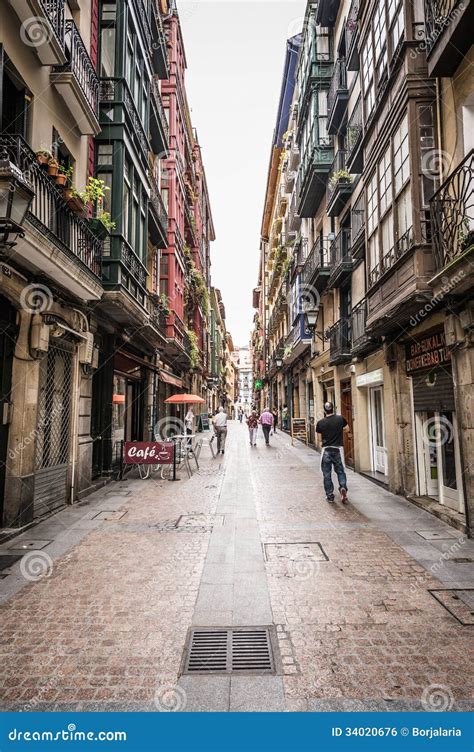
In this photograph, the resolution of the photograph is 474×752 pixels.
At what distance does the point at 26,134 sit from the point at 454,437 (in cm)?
903

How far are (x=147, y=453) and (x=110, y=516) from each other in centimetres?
383

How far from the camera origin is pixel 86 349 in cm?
961

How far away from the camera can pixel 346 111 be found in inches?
585

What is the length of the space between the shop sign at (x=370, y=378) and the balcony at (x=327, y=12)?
46.0 ft

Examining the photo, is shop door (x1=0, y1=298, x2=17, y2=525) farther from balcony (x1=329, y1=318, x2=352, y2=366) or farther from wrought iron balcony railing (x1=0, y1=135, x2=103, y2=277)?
balcony (x1=329, y1=318, x2=352, y2=366)

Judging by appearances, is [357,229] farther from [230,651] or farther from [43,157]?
[230,651]

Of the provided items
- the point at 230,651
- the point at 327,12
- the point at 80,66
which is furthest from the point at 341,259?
the point at 230,651

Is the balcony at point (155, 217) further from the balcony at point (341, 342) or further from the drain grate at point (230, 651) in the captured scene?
the drain grate at point (230, 651)

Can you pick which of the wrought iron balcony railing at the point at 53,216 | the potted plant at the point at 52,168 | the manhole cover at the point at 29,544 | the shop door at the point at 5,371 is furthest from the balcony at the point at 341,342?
the manhole cover at the point at 29,544

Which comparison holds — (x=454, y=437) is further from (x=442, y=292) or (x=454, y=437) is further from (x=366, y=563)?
(x=366, y=563)

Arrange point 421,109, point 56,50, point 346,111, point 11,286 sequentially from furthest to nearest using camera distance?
1. point 346,111
2. point 421,109
3. point 56,50
4. point 11,286

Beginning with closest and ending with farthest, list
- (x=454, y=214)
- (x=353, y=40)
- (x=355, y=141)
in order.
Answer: (x=454, y=214), (x=355, y=141), (x=353, y=40)

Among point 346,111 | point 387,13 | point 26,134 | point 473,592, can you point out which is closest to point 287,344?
point 346,111

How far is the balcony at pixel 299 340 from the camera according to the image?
20500 mm
